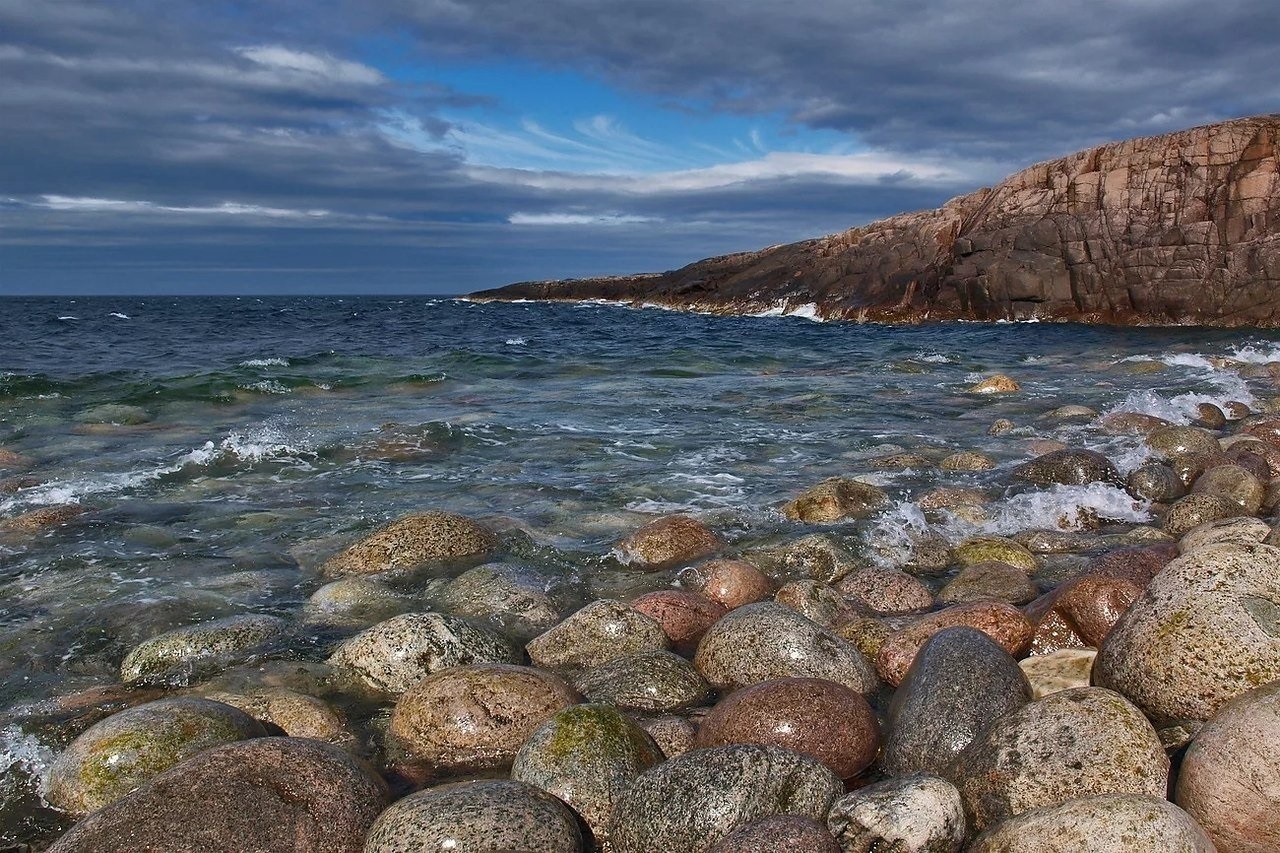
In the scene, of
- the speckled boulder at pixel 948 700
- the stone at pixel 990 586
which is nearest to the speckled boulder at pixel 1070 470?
the stone at pixel 990 586

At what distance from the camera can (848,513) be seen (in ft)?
33.5

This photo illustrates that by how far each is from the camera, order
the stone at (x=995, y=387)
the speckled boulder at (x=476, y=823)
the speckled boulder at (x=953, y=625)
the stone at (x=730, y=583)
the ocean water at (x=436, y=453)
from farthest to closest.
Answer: the stone at (x=995, y=387) < the ocean water at (x=436, y=453) < the stone at (x=730, y=583) < the speckled boulder at (x=953, y=625) < the speckled boulder at (x=476, y=823)

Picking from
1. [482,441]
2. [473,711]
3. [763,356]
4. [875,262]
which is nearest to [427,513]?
[473,711]

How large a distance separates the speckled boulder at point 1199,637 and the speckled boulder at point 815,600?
2311 mm

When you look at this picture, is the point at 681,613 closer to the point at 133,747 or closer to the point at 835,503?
the point at 835,503

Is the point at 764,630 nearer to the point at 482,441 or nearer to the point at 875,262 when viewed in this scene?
the point at 482,441

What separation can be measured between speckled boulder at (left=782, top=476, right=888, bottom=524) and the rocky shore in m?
1.71

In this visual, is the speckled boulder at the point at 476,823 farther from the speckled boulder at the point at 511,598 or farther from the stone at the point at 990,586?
the stone at the point at 990,586

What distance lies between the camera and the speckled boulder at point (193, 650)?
6.41 meters

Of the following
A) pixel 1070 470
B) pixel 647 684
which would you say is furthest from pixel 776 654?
pixel 1070 470

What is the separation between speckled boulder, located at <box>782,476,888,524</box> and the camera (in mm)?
10133

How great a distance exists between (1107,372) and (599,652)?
21.4m

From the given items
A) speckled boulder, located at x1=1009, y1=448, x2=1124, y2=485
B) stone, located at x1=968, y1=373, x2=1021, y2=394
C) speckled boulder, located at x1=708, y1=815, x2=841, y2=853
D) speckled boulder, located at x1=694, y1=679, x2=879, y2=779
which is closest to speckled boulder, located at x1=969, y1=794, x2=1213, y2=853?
speckled boulder, located at x1=708, y1=815, x2=841, y2=853

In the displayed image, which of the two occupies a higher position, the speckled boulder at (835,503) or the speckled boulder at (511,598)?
the speckled boulder at (835,503)
